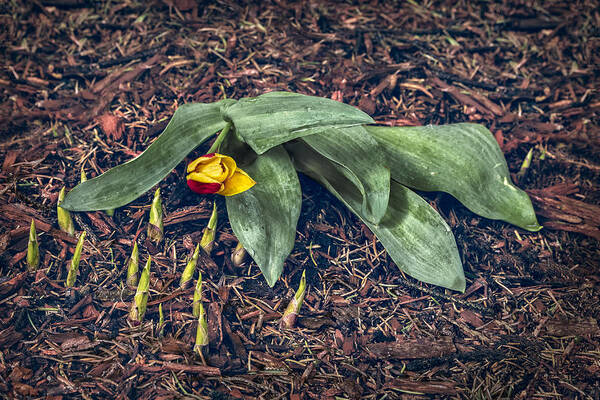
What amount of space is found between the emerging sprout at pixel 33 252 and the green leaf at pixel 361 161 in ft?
4.34

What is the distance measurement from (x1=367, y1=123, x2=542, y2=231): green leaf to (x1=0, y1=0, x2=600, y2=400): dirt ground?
0.17 metres

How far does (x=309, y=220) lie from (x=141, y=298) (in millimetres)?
911

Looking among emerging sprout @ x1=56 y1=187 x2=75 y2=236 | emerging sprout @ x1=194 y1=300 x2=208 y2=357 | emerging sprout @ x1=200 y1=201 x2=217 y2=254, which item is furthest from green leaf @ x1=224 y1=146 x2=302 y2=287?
emerging sprout @ x1=56 y1=187 x2=75 y2=236

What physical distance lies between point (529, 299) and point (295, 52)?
2090mm

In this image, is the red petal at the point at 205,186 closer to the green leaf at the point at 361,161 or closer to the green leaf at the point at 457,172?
the green leaf at the point at 361,161

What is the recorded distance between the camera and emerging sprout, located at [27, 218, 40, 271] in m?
2.23

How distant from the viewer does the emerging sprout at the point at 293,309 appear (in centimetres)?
220

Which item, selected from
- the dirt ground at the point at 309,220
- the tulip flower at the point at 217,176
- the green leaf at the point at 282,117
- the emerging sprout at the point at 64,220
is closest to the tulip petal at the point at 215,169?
the tulip flower at the point at 217,176

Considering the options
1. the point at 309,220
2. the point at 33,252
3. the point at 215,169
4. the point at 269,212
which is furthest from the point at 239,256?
the point at 33,252

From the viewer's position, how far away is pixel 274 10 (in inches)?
140

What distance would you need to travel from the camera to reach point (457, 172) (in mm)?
2510

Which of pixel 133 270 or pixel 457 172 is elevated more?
pixel 457 172

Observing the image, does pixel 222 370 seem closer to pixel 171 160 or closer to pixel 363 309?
pixel 363 309

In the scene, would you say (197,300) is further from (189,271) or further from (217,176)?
(217,176)
